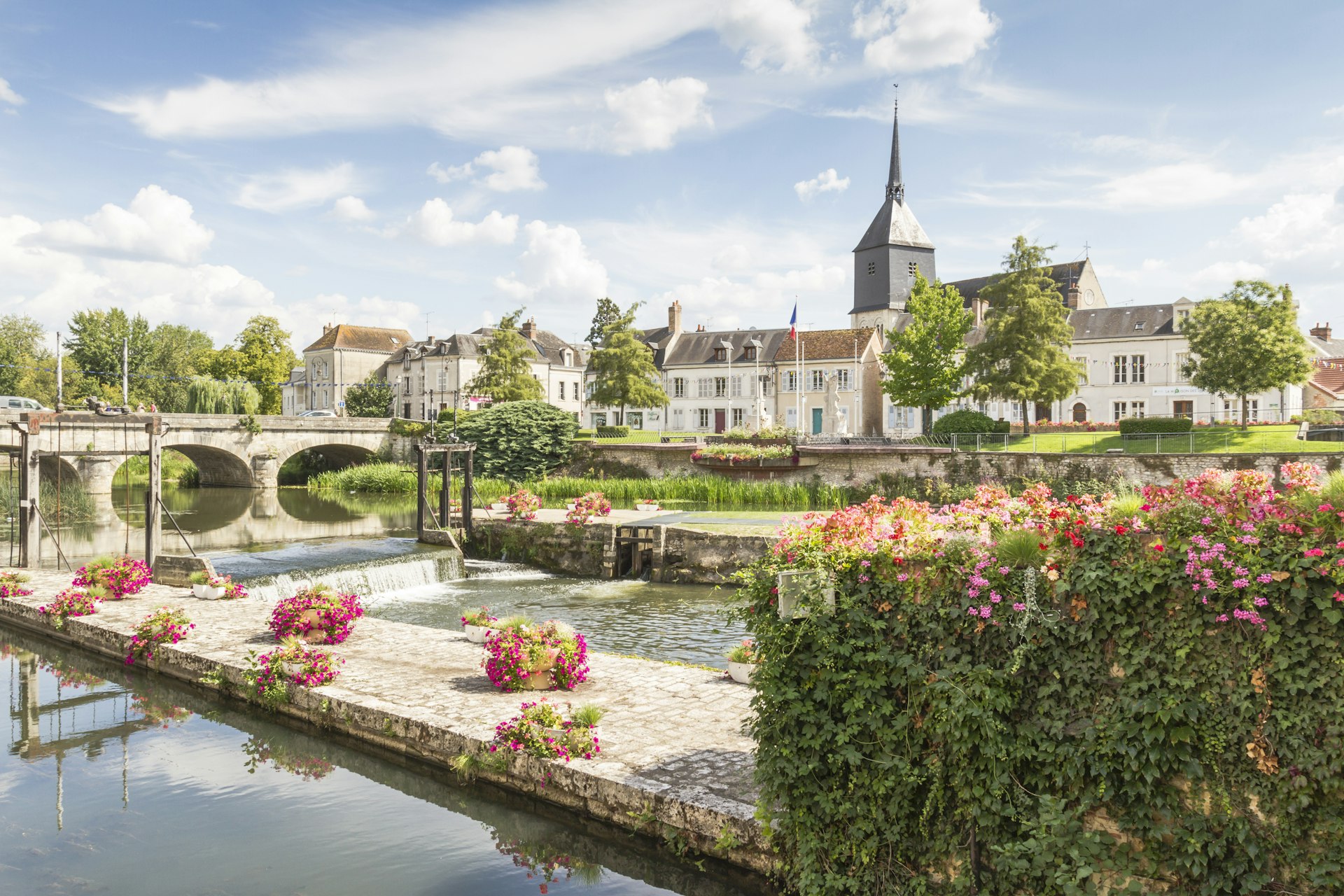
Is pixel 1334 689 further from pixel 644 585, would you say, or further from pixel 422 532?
pixel 422 532

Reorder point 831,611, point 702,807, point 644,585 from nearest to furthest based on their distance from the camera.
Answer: point 831,611 < point 702,807 < point 644,585

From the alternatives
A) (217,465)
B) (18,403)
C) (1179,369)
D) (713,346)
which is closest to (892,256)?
(713,346)

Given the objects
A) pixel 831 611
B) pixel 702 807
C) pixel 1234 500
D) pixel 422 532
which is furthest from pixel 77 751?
pixel 422 532

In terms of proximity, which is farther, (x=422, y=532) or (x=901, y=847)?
(x=422, y=532)

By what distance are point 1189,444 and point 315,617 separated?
30.7 meters

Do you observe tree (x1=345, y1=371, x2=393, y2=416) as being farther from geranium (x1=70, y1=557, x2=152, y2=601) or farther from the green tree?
geranium (x1=70, y1=557, x2=152, y2=601)

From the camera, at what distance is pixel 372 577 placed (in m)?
18.3

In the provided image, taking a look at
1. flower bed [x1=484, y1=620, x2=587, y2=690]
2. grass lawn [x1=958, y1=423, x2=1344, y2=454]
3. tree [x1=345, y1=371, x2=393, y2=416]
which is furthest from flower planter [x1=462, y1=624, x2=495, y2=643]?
tree [x1=345, y1=371, x2=393, y2=416]

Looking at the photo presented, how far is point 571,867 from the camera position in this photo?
22.2 ft

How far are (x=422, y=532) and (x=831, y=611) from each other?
1924 centimetres

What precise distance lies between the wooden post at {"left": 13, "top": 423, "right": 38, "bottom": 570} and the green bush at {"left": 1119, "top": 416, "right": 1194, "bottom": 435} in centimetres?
3451

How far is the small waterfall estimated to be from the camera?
661 inches

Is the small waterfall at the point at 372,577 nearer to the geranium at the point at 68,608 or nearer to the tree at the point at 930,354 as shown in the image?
the geranium at the point at 68,608

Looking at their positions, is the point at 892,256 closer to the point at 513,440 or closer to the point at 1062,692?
the point at 513,440
